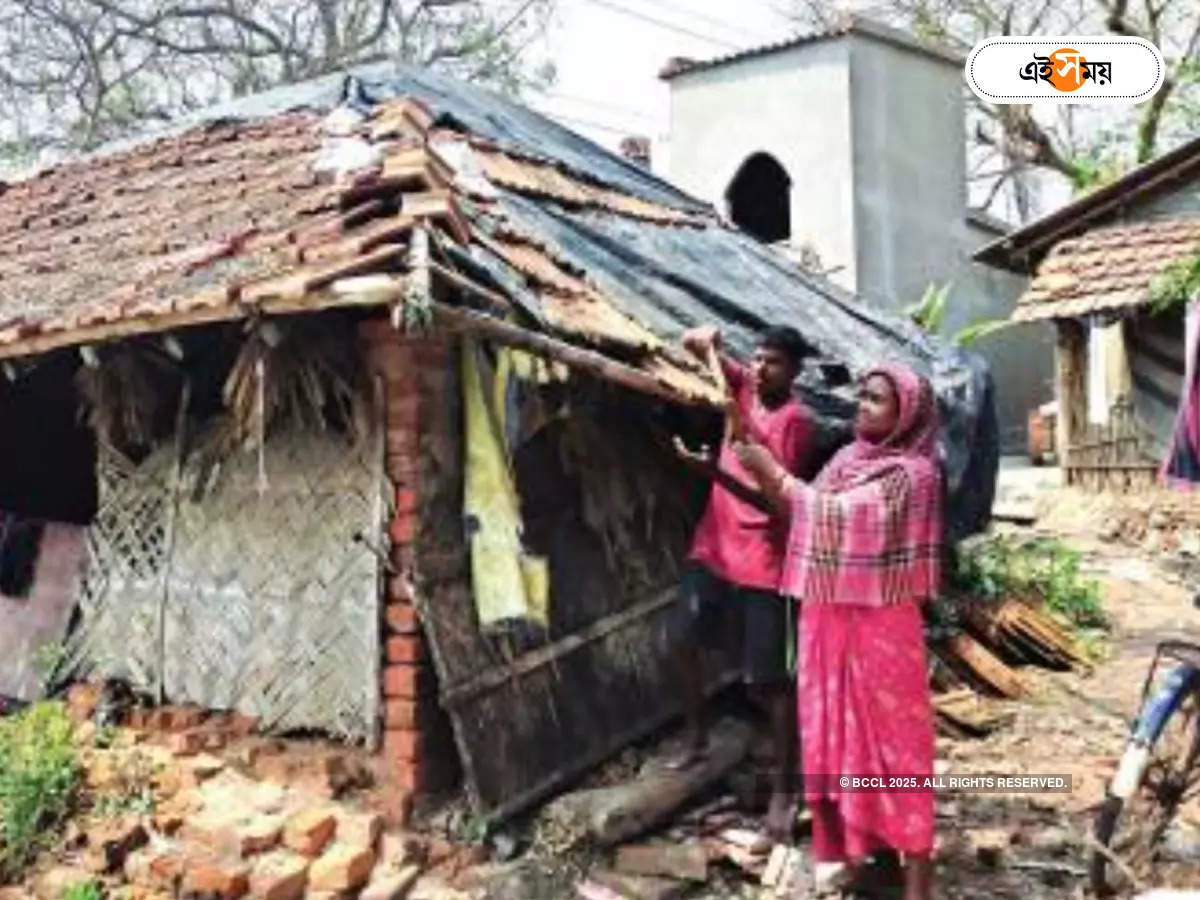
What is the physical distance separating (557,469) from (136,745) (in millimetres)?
2041

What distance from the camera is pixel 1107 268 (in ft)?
44.6

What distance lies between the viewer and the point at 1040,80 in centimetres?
771

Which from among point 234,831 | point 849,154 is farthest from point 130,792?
point 849,154

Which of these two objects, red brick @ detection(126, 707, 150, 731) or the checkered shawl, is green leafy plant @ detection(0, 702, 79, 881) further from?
the checkered shawl

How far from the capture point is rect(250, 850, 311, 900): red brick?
4406 millimetres

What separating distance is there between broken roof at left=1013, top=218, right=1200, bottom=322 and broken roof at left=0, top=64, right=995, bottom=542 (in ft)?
18.4

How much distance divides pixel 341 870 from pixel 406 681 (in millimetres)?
691

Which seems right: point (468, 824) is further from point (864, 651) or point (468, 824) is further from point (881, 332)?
point (881, 332)

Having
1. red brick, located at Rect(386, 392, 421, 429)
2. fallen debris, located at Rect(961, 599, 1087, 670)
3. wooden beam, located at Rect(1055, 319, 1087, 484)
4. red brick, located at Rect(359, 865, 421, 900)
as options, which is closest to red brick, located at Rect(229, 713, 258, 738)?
red brick, located at Rect(359, 865, 421, 900)

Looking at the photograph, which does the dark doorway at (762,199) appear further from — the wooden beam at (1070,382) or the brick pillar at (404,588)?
the brick pillar at (404,588)

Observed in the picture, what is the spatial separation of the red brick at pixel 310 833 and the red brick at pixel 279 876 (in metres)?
0.04

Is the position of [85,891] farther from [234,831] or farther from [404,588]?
[404,588]

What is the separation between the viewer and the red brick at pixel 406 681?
4.81m

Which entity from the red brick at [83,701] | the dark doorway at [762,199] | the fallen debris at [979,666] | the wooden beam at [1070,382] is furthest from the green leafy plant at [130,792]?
the dark doorway at [762,199]
